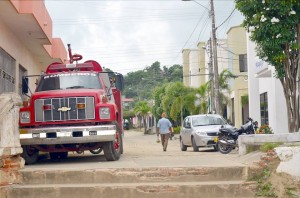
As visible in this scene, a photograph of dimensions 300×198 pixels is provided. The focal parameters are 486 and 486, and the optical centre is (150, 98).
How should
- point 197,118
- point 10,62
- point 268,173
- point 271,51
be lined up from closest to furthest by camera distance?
point 268,173 < point 271,51 < point 10,62 < point 197,118

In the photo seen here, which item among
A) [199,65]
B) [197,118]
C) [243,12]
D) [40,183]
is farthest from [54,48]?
[199,65]

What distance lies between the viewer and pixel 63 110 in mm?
10922

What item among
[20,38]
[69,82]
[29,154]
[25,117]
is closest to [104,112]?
[69,82]

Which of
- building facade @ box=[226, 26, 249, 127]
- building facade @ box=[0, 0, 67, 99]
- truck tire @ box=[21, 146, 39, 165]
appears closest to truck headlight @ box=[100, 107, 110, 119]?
truck tire @ box=[21, 146, 39, 165]

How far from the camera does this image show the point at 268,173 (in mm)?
8750

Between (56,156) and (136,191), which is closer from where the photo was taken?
(136,191)

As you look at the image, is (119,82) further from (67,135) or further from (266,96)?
(266,96)

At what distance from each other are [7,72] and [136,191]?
27.6 ft

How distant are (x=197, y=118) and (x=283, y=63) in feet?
19.1

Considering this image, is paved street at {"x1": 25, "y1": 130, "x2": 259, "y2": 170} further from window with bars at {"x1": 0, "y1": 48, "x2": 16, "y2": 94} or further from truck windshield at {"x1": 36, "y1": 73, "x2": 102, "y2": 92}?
window with bars at {"x1": 0, "y1": 48, "x2": 16, "y2": 94}

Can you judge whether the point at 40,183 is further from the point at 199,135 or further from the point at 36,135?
the point at 199,135

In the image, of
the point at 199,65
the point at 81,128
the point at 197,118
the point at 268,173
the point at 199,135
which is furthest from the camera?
the point at 199,65

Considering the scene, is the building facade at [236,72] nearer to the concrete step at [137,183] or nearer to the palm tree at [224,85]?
the palm tree at [224,85]

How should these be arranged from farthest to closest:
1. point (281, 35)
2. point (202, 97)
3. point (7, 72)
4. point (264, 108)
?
point (202, 97)
point (264, 108)
point (7, 72)
point (281, 35)
